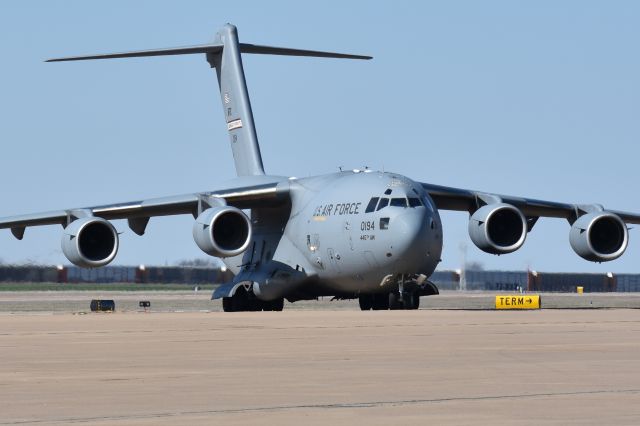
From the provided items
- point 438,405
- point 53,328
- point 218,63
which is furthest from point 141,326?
point 218,63

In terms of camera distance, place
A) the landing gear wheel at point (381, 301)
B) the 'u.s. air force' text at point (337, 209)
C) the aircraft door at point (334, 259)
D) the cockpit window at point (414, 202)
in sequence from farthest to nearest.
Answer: the landing gear wheel at point (381, 301) < the aircraft door at point (334, 259) < the 'u.s. air force' text at point (337, 209) < the cockpit window at point (414, 202)

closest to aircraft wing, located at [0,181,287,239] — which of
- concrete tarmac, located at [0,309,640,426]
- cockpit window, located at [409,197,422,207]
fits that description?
cockpit window, located at [409,197,422,207]

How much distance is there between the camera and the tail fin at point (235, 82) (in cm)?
3931

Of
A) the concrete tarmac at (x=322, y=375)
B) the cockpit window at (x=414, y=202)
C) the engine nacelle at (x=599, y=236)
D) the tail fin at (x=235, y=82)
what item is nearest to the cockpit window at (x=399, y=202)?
the cockpit window at (x=414, y=202)

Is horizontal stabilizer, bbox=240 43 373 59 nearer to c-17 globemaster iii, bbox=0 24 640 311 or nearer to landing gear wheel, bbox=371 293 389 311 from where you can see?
c-17 globemaster iii, bbox=0 24 640 311

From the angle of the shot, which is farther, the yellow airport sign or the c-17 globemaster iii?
the yellow airport sign

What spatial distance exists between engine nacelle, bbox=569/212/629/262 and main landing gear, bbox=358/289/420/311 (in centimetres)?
423

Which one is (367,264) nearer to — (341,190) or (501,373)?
(341,190)

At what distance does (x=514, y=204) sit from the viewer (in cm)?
3594

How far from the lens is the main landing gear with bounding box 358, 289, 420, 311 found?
33219mm

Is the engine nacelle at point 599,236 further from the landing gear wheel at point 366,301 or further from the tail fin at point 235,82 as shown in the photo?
the tail fin at point 235,82

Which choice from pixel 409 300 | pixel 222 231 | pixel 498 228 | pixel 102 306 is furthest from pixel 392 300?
pixel 102 306

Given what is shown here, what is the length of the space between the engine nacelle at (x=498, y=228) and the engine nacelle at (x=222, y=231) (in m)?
5.51

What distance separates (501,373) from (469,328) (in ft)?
28.9
